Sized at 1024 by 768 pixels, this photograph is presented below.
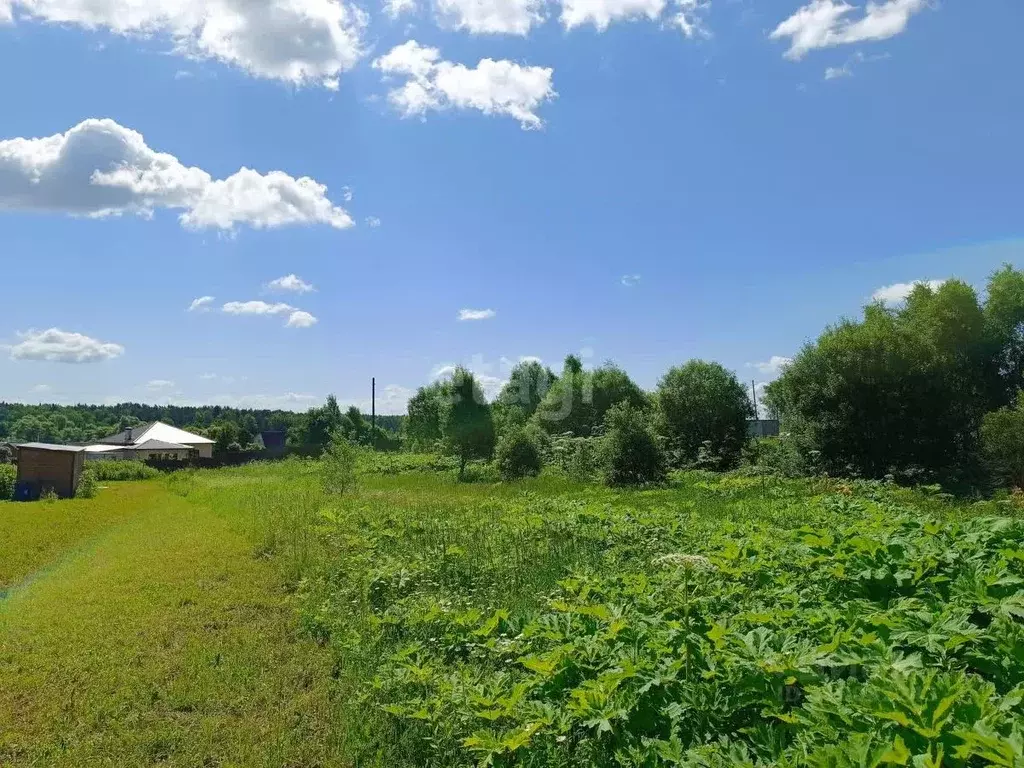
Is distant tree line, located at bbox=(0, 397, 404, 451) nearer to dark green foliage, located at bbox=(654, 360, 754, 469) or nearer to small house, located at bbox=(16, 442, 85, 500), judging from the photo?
small house, located at bbox=(16, 442, 85, 500)

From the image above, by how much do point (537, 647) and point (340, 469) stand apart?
13.1 metres

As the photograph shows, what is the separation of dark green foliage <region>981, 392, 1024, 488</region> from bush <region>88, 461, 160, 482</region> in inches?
1415

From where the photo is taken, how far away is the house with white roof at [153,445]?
158ft

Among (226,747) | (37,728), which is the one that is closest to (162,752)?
(226,747)

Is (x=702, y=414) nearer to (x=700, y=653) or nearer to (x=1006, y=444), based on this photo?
(x=1006, y=444)

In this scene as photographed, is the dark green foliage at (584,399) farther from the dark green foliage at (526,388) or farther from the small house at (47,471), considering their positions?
the small house at (47,471)

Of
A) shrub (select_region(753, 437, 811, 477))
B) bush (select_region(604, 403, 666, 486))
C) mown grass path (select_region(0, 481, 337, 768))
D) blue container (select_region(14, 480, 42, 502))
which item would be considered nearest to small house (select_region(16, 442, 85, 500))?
blue container (select_region(14, 480, 42, 502))

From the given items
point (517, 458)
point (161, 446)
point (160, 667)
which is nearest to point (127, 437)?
point (161, 446)

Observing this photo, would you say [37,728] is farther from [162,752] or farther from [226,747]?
[226,747]

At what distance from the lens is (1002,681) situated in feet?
7.29

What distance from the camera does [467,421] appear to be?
26.2 metres

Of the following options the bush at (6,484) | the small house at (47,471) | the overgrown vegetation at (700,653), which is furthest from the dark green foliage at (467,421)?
the overgrown vegetation at (700,653)

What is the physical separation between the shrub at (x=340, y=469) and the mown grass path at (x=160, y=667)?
20.5ft

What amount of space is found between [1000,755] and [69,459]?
91.1ft
